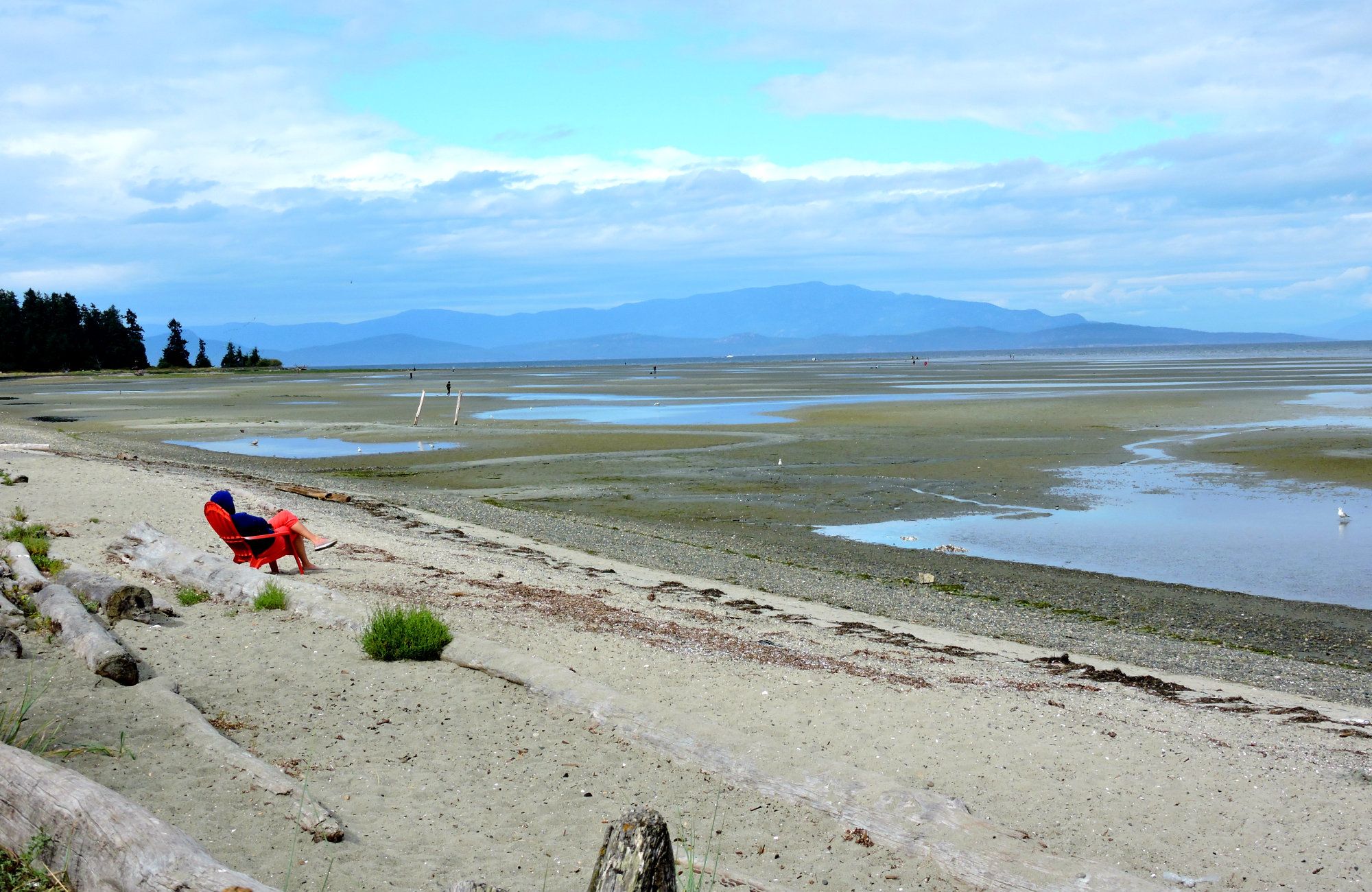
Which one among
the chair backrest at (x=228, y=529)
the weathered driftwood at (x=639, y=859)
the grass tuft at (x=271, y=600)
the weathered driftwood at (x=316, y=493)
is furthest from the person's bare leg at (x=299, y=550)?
the weathered driftwood at (x=316, y=493)

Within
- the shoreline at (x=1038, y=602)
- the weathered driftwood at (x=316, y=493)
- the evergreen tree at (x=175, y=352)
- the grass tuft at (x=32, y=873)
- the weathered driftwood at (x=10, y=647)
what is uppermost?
the evergreen tree at (x=175, y=352)

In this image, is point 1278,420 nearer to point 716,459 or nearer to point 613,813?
point 716,459

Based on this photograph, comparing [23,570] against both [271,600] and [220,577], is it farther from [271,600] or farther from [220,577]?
[271,600]

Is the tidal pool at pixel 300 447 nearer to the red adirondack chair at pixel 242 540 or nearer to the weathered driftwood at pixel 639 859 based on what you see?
the red adirondack chair at pixel 242 540

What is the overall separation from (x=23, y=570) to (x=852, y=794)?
7519mm

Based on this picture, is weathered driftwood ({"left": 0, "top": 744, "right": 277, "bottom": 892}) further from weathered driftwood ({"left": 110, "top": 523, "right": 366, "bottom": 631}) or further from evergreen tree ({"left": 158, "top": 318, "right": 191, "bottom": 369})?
evergreen tree ({"left": 158, "top": 318, "right": 191, "bottom": 369})

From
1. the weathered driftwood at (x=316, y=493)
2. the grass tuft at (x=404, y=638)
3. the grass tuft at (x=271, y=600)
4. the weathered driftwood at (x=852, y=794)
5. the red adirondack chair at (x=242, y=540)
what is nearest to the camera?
the weathered driftwood at (x=852, y=794)

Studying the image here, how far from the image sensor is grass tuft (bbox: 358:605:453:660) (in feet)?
27.8

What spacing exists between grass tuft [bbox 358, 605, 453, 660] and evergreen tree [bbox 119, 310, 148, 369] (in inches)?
5134

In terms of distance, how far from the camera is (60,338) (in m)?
113

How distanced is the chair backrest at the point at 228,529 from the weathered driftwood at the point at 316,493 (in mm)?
9260

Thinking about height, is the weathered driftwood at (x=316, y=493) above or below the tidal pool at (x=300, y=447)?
below

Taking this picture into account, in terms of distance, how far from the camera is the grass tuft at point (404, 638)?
846cm

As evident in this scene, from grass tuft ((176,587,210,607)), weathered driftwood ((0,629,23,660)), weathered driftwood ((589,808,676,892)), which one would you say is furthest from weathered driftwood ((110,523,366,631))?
weathered driftwood ((589,808,676,892))
